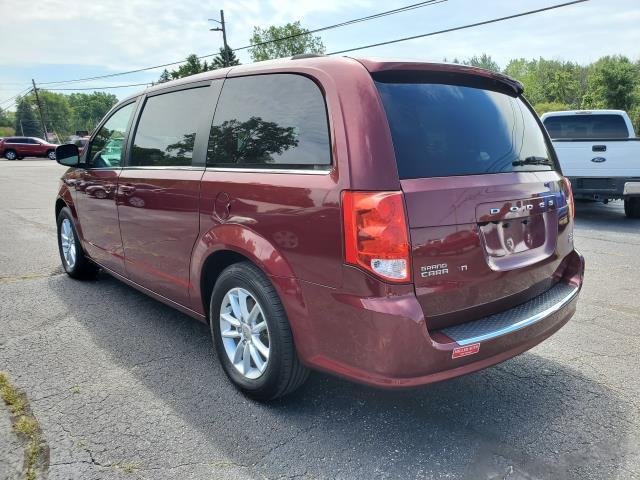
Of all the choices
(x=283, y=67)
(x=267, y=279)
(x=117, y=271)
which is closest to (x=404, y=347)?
(x=267, y=279)

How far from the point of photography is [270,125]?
2.61 meters

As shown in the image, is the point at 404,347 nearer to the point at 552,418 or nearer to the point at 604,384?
the point at 552,418

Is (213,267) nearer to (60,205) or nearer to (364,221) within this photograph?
(364,221)

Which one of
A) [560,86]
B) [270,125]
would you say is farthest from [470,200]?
[560,86]

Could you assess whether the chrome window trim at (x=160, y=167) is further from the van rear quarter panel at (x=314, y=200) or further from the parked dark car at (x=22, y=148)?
the parked dark car at (x=22, y=148)

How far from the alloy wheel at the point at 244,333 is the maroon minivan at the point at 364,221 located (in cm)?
1

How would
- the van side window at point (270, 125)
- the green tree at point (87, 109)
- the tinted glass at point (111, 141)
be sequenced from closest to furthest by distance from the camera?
1. the van side window at point (270, 125)
2. the tinted glass at point (111, 141)
3. the green tree at point (87, 109)

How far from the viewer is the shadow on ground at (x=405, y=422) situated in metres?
2.20

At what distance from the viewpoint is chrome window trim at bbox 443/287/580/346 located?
2.15 metres

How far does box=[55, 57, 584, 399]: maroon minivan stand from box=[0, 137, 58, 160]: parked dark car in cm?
3817

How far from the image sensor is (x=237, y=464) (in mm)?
2205

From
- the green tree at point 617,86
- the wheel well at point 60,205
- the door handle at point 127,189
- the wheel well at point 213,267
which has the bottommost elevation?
the wheel well at point 213,267

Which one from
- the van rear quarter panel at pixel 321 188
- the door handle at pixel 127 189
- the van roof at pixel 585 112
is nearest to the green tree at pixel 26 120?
the van roof at pixel 585 112

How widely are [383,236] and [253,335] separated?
103 centimetres
